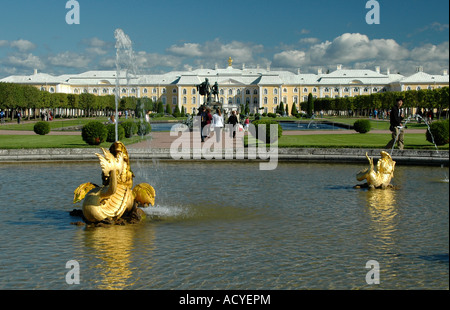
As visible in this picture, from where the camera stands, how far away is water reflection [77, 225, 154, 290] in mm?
5062

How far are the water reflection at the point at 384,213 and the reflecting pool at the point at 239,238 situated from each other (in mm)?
16

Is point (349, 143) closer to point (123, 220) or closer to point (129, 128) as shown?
point (129, 128)

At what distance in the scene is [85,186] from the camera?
738 cm

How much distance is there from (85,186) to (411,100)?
61.5 meters

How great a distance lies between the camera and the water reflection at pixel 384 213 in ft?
21.4

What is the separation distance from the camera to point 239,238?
6504 millimetres

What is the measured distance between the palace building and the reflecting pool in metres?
89.9

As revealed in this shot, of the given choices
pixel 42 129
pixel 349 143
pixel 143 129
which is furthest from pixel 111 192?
pixel 42 129

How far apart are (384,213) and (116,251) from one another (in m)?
3.91

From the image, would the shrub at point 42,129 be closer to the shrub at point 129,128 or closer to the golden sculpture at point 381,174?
the shrub at point 129,128

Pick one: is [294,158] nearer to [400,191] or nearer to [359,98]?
[400,191]

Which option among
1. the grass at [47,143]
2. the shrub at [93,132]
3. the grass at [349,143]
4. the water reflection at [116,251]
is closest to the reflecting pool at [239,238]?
the water reflection at [116,251]

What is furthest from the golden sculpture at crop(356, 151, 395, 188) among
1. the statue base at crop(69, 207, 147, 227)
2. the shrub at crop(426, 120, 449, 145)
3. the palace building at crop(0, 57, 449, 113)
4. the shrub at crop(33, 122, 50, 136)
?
the palace building at crop(0, 57, 449, 113)

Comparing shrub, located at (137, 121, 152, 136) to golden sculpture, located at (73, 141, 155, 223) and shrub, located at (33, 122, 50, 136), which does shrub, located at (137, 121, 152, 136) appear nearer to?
shrub, located at (33, 122, 50, 136)
